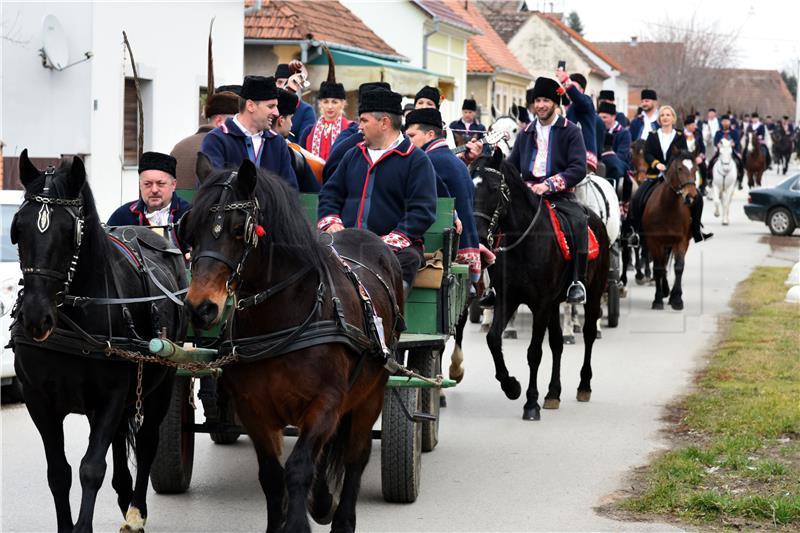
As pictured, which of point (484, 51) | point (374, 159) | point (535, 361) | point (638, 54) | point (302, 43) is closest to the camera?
point (374, 159)

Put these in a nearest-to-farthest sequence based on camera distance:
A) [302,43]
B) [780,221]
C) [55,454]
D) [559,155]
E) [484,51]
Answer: [55,454] < [559,155] < [302,43] < [780,221] < [484,51]

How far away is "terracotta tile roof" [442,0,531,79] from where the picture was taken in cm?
5466

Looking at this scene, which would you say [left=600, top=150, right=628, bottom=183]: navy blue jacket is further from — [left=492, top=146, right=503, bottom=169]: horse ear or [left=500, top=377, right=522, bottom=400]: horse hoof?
[left=500, top=377, right=522, bottom=400]: horse hoof

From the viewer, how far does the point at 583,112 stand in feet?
47.5

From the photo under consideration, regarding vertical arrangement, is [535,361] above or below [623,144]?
below

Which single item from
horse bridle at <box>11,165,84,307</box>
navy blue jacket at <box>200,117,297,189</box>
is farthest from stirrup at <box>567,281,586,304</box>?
horse bridle at <box>11,165,84,307</box>

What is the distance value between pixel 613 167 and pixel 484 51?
39.5 metres

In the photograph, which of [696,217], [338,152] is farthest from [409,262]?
[696,217]

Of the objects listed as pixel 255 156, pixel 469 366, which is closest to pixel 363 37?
pixel 469 366

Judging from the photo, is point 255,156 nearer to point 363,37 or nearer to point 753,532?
point 753,532

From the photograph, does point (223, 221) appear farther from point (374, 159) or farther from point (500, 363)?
point (500, 363)

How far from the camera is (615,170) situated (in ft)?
60.2

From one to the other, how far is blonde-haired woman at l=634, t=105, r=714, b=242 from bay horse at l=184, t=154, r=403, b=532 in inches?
494

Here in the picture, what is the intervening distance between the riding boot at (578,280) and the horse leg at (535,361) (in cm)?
37
